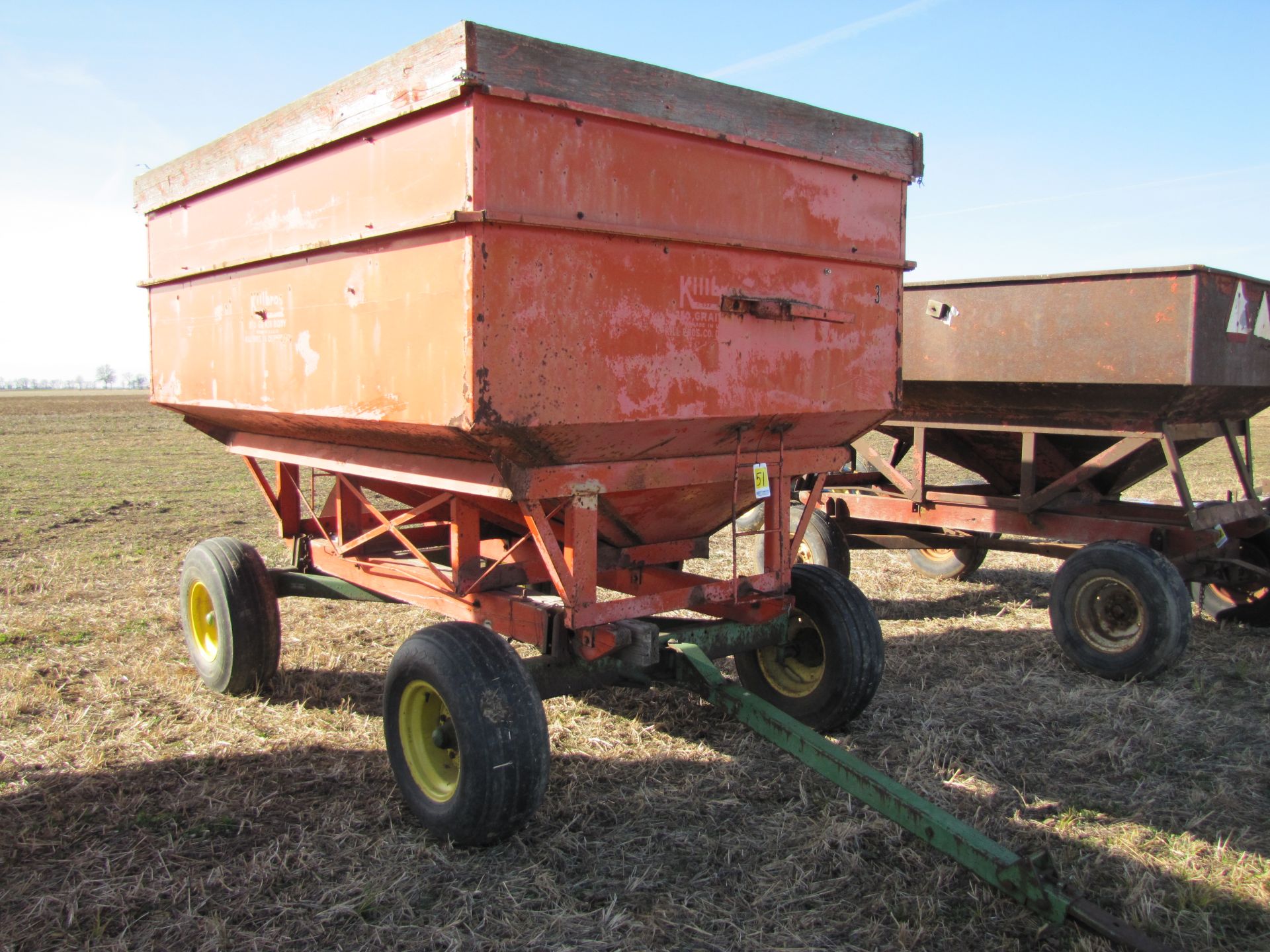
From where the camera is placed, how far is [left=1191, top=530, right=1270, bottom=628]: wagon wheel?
6.14 m

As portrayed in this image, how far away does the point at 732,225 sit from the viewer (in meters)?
3.56

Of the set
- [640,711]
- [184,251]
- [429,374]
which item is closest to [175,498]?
[184,251]

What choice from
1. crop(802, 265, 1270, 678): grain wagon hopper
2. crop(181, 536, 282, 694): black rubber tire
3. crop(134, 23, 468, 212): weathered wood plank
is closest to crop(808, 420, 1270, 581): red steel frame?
crop(802, 265, 1270, 678): grain wagon hopper

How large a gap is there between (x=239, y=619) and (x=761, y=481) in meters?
2.71

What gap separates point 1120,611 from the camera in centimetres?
529

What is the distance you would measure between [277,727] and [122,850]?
1.17 meters

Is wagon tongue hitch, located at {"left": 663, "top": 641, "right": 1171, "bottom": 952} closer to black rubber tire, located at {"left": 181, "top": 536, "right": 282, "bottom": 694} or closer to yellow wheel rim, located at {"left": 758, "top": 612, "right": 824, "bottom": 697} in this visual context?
yellow wheel rim, located at {"left": 758, "top": 612, "right": 824, "bottom": 697}

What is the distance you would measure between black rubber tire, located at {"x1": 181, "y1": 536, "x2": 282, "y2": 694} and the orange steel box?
3.06 feet

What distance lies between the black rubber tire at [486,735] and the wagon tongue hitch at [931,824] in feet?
2.50

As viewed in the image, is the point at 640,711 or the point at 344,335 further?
the point at 640,711

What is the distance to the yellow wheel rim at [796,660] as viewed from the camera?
4.42m

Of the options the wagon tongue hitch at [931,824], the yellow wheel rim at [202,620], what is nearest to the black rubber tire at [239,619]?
the yellow wheel rim at [202,620]

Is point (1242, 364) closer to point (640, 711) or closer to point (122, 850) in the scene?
point (640, 711)

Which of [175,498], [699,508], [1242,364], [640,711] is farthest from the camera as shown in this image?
[175,498]
